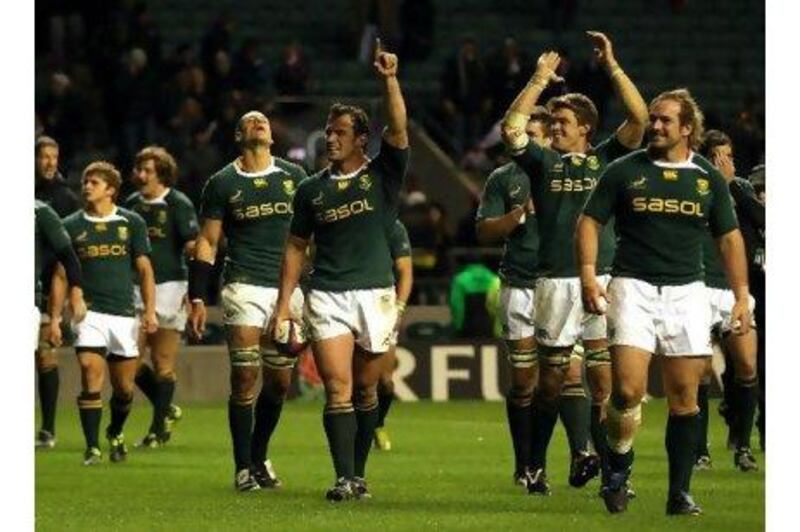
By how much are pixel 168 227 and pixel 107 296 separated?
5.22 feet

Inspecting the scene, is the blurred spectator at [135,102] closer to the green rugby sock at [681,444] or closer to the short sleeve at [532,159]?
the short sleeve at [532,159]

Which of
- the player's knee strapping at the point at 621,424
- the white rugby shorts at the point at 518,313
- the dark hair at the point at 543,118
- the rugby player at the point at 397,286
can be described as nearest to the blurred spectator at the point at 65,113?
the rugby player at the point at 397,286

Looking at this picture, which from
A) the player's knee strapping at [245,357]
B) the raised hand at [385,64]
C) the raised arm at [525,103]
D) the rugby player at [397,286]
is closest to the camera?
the raised hand at [385,64]

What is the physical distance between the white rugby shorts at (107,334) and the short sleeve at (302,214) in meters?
3.74

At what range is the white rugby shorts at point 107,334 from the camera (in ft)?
56.6

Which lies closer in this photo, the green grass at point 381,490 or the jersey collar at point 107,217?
the green grass at point 381,490

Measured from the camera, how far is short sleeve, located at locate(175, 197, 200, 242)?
61.3 ft

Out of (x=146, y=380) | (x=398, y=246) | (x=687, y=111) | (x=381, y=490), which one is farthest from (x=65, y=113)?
(x=687, y=111)

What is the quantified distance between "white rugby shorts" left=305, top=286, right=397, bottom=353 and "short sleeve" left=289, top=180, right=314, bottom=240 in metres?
0.34

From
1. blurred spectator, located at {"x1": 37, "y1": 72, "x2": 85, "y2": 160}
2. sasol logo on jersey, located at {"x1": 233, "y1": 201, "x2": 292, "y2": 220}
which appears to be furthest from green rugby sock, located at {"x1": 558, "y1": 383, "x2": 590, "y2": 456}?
blurred spectator, located at {"x1": 37, "y1": 72, "x2": 85, "y2": 160}

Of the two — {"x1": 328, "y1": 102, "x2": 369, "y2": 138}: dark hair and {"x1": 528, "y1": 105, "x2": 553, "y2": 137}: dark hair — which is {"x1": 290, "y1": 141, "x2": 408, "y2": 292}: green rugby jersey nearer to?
{"x1": 328, "y1": 102, "x2": 369, "y2": 138}: dark hair

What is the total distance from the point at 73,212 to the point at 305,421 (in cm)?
413
